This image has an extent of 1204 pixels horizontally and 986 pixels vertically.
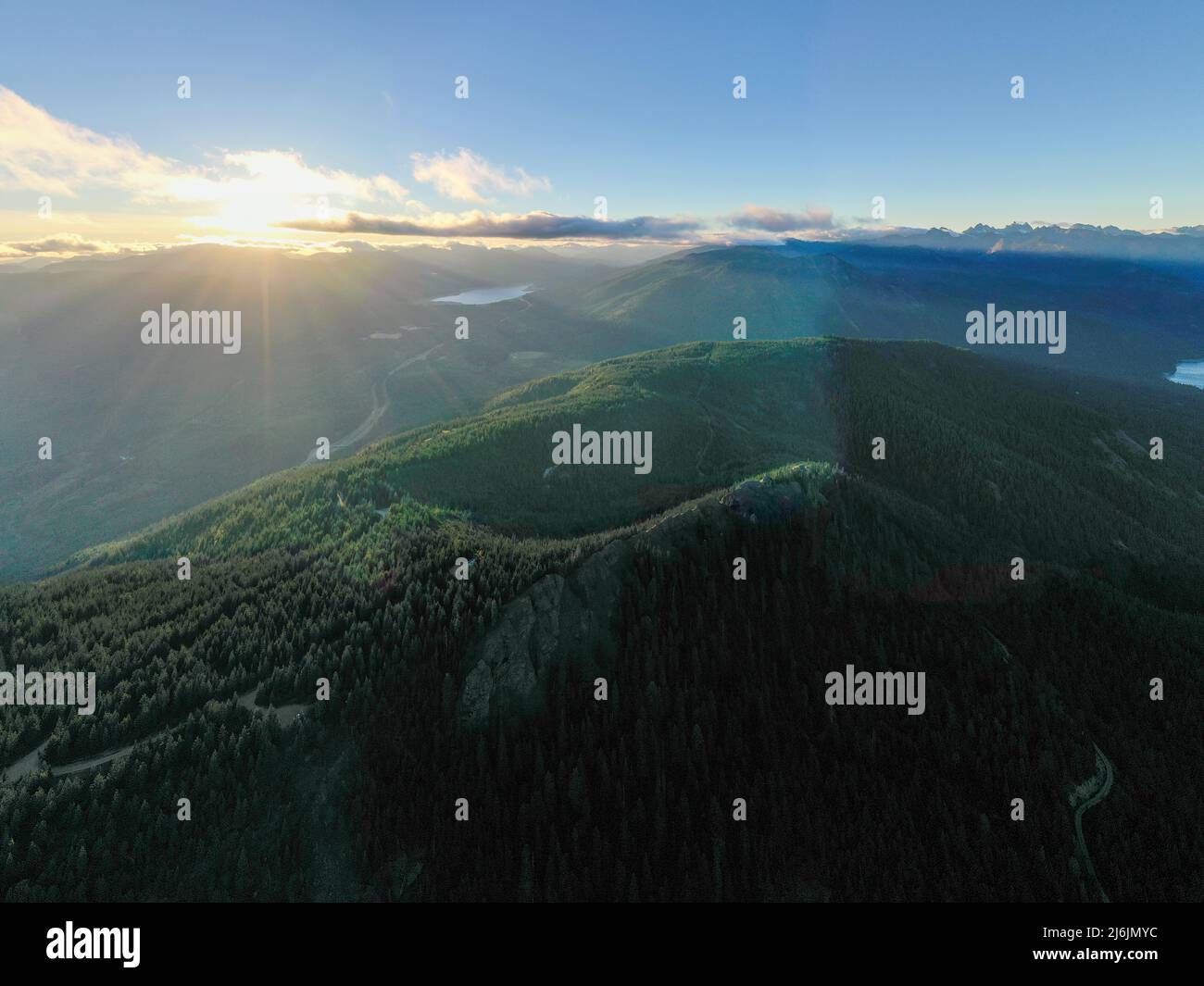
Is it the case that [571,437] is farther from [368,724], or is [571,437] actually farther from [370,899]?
[370,899]

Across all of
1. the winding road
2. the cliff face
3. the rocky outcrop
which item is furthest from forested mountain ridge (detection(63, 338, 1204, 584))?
the winding road

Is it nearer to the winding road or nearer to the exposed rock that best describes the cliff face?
the exposed rock

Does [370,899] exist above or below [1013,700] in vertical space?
below

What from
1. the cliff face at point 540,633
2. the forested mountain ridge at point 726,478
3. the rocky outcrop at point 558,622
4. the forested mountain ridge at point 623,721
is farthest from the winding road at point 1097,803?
the cliff face at point 540,633

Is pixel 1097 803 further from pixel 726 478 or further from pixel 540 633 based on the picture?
pixel 726 478

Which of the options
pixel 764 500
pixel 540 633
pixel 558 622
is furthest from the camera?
pixel 764 500

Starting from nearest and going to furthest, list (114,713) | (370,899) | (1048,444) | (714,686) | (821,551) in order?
(370,899)
(114,713)
(714,686)
(821,551)
(1048,444)

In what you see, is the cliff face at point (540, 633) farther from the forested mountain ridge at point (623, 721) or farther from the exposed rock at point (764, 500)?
the exposed rock at point (764, 500)

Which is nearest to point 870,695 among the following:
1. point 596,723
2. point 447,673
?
point 596,723

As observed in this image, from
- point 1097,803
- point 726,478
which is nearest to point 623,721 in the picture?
point 1097,803
